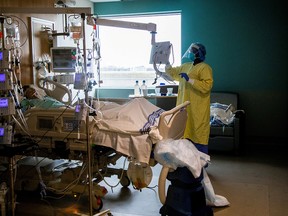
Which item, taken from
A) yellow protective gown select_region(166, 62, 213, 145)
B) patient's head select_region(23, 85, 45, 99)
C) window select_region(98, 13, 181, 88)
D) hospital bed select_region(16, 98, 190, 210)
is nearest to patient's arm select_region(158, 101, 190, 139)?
hospital bed select_region(16, 98, 190, 210)

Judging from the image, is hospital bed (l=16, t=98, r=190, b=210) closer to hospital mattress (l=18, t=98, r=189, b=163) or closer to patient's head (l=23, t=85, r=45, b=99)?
hospital mattress (l=18, t=98, r=189, b=163)

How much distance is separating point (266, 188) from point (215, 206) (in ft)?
2.65

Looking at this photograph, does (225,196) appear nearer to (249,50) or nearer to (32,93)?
(32,93)

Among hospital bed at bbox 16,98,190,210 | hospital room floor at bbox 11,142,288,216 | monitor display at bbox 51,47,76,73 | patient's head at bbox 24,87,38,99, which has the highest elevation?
monitor display at bbox 51,47,76,73

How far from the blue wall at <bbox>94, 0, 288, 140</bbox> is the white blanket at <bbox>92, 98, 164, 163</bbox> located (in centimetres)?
308

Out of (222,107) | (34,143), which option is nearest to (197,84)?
(34,143)

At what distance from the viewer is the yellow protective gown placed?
11.0 ft

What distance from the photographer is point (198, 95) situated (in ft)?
11.2

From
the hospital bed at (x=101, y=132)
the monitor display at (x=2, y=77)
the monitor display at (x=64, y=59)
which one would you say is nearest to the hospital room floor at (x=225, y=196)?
the hospital bed at (x=101, y=132)

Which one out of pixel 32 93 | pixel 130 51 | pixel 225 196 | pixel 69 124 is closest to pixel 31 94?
pixel 32 93

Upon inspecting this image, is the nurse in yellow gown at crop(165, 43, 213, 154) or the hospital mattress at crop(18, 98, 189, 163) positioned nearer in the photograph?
the hospital mattress at crop(18, 98, 189, 163)

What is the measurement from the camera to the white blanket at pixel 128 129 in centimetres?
261

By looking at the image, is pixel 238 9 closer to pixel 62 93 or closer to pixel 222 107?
pixel 222 107

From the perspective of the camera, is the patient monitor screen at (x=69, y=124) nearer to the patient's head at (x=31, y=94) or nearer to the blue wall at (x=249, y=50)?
the patient's head at (x=31, y=94)
